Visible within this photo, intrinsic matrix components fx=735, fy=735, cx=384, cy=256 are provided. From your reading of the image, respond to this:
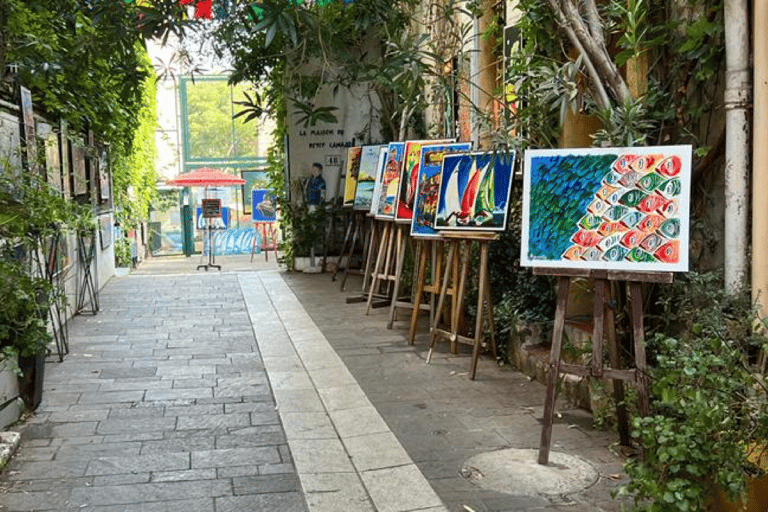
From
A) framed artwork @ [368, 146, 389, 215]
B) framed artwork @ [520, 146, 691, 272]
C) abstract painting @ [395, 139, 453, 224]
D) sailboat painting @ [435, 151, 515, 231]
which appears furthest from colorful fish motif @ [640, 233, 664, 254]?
framed artwork @ [368, 146, 389, 215]

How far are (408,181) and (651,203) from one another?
416cm

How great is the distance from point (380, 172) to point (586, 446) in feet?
17.7

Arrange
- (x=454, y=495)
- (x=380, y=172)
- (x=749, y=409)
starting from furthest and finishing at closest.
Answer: (x=380, y=172) < (x=454, y=495) < (x=749, y=409)

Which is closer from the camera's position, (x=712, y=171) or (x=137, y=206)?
(x=712, y=171)

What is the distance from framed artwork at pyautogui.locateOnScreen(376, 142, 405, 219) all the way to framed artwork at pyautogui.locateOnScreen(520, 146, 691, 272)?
4.10 m

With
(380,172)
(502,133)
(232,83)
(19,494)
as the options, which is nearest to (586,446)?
(502,133)

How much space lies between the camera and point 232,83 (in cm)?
546

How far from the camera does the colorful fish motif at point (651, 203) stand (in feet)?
12.0

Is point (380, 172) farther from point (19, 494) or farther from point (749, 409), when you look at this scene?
point (749, 409)

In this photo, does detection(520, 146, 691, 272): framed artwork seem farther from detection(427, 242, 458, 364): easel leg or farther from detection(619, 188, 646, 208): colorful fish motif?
→ detection(427, 242, 458, 364): easel leg

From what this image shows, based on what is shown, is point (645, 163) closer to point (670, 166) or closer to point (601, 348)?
point (670, 166)

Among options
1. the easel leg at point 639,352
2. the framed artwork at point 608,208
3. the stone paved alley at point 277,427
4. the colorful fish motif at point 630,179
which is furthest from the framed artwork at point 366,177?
the easel leg at point 639,352

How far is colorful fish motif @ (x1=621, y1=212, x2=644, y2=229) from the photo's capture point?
12.2ft

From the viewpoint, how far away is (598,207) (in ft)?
12.7
